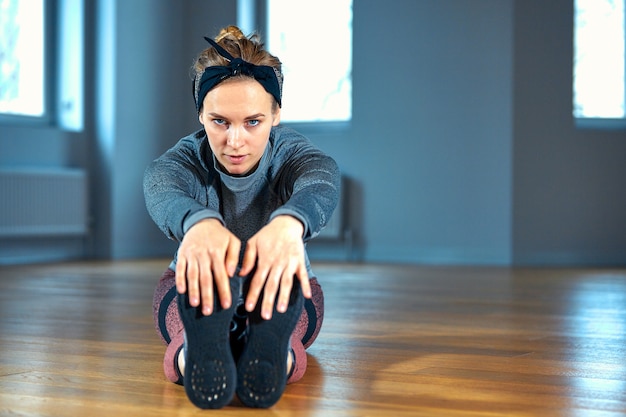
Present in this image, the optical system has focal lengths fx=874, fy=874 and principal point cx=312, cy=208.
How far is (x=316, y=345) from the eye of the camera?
2.30 metres

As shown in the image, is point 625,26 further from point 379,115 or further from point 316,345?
point 316,345

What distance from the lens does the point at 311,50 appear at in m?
6.48

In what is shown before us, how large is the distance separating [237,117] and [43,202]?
439cm

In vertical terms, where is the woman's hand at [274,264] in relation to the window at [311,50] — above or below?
below

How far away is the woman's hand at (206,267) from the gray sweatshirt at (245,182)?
19 cm

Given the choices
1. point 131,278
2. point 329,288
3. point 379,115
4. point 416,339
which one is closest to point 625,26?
point 379,115

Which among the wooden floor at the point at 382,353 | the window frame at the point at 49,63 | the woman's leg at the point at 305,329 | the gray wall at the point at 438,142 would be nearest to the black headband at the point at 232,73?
the woman's leg at the point at 305,329

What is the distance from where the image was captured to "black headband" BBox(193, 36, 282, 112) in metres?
1.64

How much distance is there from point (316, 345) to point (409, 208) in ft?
12.5

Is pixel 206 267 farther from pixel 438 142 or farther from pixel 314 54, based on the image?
pixel 314 54

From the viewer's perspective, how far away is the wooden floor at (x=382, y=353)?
155 cm

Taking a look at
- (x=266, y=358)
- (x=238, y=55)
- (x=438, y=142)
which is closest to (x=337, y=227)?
(x=438, y=142)

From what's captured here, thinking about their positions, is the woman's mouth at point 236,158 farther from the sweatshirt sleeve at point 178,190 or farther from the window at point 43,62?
the window at point 43,62

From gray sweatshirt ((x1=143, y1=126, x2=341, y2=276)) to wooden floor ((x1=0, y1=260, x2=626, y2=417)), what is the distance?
33cm
